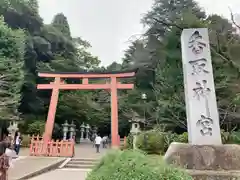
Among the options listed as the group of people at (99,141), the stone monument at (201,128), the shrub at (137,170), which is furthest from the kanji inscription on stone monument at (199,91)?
the group of people at (99,141)

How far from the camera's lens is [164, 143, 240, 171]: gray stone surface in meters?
5.12

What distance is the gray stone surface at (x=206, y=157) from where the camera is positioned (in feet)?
16.8

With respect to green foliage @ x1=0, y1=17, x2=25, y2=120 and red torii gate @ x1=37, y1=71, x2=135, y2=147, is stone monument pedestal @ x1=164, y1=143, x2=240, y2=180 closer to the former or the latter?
red torii gate @ x1=37, y1=71, x2=135, y2=147

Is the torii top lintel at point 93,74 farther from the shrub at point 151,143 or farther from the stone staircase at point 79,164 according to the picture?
the shrub at point 151,143

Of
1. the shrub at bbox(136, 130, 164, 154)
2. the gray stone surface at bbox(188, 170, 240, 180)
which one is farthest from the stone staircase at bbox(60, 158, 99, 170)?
the gray stone surface at bbox(188, 170, 240, 180)

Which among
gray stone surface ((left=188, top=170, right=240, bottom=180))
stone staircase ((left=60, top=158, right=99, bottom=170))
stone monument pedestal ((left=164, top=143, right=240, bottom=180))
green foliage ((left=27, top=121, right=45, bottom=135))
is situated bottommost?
stone staircase ((left=60, top=158, right=99, bottom=170))

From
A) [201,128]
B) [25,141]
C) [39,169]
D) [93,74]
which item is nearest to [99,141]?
[93,74]

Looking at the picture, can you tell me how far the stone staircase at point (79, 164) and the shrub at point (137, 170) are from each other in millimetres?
7897

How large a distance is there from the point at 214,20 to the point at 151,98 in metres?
8.48

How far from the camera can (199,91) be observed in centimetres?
612

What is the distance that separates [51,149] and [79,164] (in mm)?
2658

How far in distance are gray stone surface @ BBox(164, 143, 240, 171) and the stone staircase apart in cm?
645

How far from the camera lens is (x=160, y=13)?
25125 millimetres

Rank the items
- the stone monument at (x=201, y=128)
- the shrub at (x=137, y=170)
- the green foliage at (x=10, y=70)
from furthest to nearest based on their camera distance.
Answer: the green foliage at (x=10, y=70) → the stone monument at (x=201, y=128) → the shrub at (x=137, y=170)
